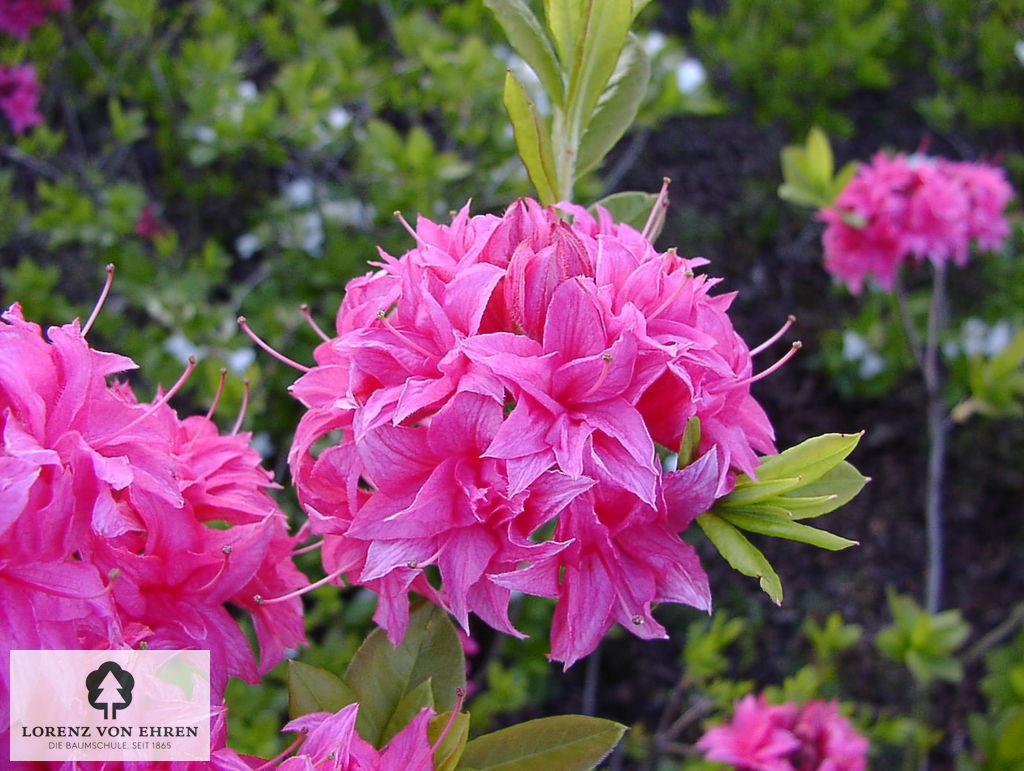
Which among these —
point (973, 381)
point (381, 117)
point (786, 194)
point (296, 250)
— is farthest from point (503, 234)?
point (381, 117)

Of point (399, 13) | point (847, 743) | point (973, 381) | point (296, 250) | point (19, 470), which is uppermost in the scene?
point (399, 13)

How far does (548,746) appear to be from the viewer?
0.73 meters

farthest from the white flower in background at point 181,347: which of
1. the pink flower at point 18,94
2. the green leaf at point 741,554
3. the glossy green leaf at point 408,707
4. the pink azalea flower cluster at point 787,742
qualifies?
the green leaf at point 741,554

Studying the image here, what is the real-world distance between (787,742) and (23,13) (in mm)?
2430

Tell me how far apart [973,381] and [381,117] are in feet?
7.59

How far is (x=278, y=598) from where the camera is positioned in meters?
0.74

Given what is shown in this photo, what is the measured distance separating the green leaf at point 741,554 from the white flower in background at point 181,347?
64.2 inches

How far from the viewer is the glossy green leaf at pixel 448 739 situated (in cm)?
68

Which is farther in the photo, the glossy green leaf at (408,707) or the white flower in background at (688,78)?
the white flower in background at (688,78)

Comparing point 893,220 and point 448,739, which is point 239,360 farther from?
point 448,739

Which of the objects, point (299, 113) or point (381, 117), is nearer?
point (299, 113)

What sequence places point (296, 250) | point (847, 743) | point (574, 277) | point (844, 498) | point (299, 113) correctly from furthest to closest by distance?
point (296, 250) → point (299, 113) → point (847, 743) → point (844, 498) → point (574, 277)

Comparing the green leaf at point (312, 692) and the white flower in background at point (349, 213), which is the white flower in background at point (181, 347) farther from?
the green leaf at point (312, 692)

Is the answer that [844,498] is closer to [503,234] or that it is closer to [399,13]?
[503,234]
